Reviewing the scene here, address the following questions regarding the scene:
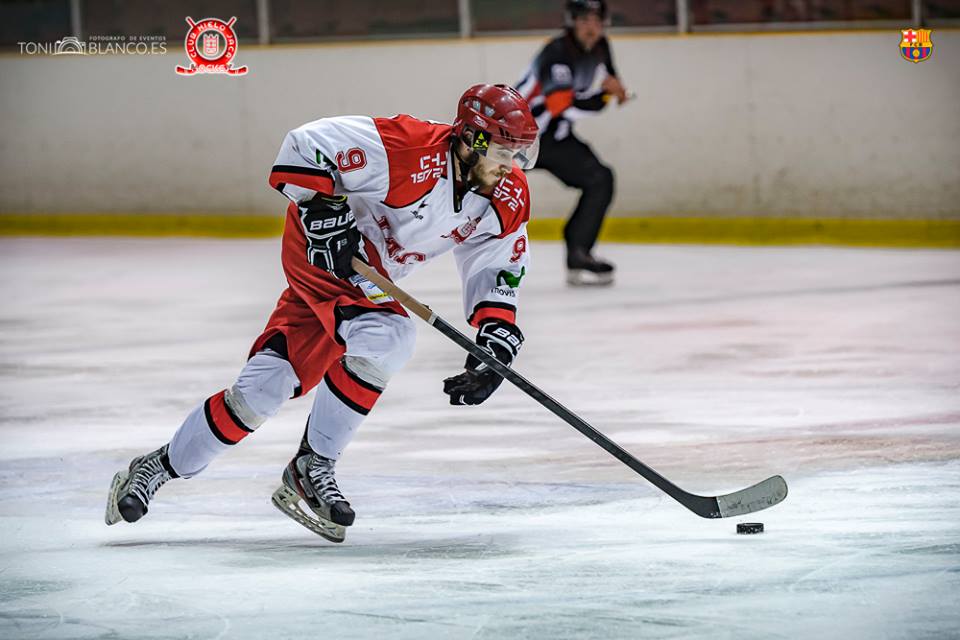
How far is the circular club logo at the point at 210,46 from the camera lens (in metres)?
10.5

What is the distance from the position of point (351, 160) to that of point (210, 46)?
23.8 ft

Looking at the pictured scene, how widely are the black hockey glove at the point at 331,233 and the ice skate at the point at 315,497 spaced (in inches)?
17.2

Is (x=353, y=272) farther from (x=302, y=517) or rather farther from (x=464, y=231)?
(x=302, y=517)

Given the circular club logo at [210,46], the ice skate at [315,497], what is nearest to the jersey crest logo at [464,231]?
the ice skate at [315,497]

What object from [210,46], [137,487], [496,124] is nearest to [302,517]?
[137,487]

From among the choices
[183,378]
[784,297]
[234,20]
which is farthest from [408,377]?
[234,20]

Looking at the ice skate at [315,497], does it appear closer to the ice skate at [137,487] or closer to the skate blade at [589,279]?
the ice skate at [137,487]

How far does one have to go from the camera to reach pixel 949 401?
16.8 ft

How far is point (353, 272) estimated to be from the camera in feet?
12.0

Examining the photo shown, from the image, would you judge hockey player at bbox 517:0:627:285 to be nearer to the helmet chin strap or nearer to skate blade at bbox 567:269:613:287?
skate blade at bbox 567:269:613:287

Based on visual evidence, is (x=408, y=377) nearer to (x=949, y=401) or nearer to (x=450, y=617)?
(x=949, y=401)

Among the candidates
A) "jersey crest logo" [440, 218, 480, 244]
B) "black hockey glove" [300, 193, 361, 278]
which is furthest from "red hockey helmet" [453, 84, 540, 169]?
"black hockey glove" [300, 193, 361, 278]

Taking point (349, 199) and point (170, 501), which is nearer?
point (349, 199)

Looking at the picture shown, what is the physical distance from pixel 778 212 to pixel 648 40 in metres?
1.21
